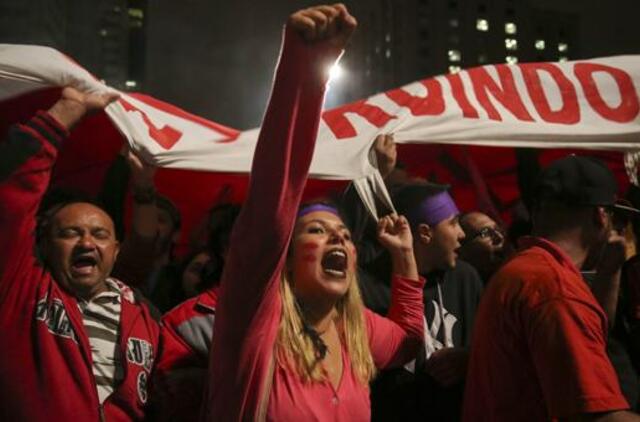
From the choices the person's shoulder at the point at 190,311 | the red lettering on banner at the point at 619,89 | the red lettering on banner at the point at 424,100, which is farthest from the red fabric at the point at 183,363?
the red lettering on banner at the point at 619,89

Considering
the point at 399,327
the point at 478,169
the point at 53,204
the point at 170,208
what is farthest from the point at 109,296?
the point at 478,169

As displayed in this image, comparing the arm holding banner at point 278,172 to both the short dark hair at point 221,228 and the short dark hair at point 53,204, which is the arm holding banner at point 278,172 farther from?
the short dark hair at point 221,228

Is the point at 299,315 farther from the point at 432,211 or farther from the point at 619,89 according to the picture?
the point at 619,89

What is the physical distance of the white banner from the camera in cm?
280

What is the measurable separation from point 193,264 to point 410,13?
126 ft

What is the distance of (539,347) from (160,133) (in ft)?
6.10

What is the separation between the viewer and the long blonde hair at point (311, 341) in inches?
79.1

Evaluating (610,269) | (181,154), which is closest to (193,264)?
(181,154)

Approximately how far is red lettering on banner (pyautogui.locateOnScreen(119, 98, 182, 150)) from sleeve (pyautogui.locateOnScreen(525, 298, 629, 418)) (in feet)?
5.72

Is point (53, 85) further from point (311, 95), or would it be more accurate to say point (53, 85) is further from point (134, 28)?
point (134, 28)

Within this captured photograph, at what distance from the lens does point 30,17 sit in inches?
738

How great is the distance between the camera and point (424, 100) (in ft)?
11.1

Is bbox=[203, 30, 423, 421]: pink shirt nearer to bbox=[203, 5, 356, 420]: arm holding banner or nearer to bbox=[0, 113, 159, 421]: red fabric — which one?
bbox=[203, 5, 356, 420]: arm holding banner

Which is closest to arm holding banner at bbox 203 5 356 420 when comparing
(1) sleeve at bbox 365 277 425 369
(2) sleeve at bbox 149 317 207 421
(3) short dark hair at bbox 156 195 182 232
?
(2) sleeve at bbox 149 317 207 421
